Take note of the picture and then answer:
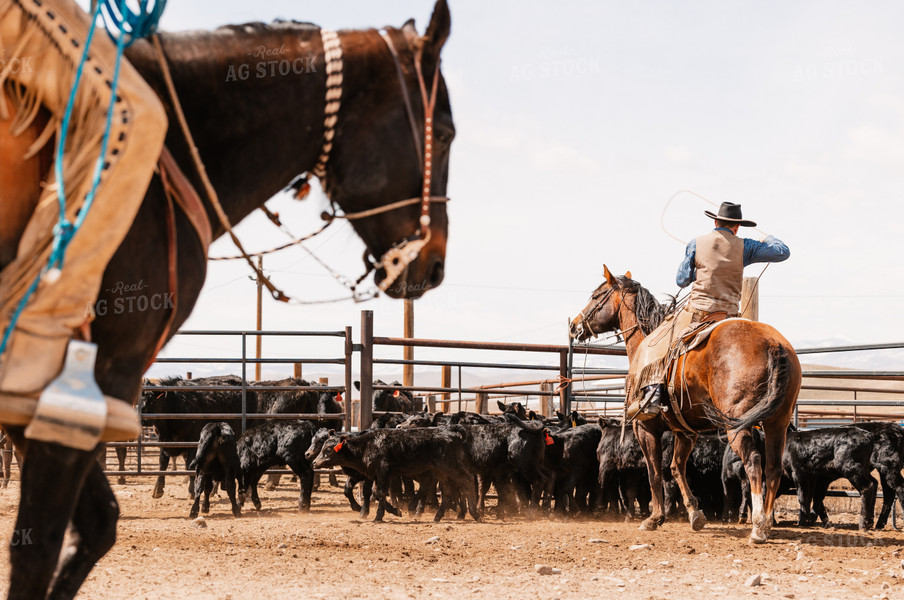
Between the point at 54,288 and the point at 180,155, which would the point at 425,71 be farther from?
the point at 54,288

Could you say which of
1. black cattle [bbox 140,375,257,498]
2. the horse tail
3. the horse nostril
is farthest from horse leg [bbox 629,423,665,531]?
black cattle [bbox 140,375,257,498]

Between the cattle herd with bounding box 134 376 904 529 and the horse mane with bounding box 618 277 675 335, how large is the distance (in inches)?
59.1

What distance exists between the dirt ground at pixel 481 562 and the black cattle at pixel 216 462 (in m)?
1.24

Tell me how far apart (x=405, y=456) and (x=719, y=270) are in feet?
13.2

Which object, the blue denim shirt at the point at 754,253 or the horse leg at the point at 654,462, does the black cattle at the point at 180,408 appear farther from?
the blue denim shirt at the point at 754,253

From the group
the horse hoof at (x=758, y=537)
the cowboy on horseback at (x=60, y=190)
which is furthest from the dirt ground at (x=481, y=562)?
the cowboy on horseback at (x=60, y=190)

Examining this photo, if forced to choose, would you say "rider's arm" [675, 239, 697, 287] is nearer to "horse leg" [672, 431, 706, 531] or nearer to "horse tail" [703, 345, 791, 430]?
"horse tail" [703, 345, 791, 430]

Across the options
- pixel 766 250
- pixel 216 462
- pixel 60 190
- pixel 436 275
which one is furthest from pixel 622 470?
pixel 60 190

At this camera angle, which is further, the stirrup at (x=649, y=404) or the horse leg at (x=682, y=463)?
the horse leg at (x=682, y=463)

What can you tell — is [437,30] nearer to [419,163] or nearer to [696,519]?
[419,163]

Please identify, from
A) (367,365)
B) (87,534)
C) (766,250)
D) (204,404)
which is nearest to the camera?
(87,534)

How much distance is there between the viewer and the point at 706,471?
10.8 meters

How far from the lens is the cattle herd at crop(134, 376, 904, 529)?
980 cm

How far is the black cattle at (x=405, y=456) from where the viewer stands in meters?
9.97
